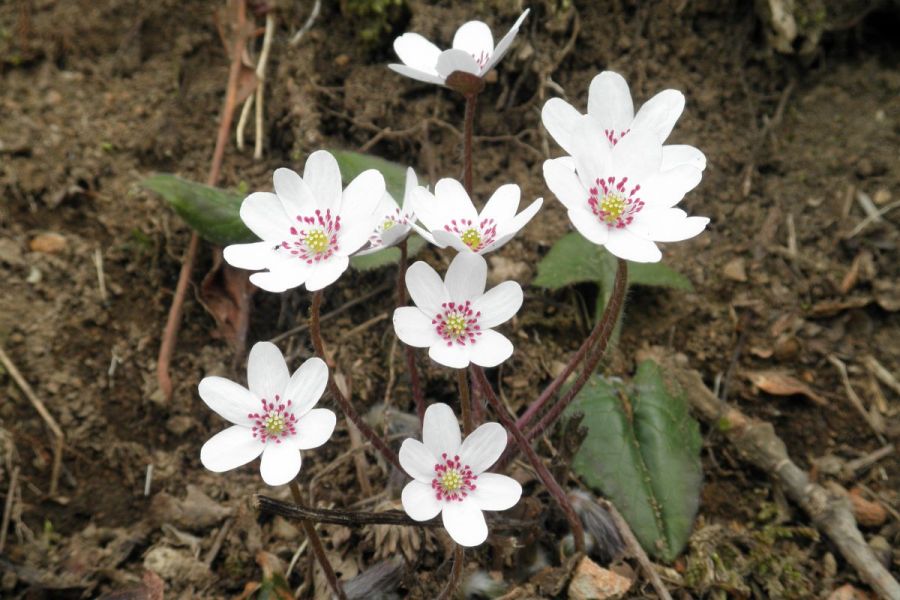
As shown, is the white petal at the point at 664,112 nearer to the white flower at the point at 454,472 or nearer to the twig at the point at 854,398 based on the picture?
the white flower at the point at 454,472

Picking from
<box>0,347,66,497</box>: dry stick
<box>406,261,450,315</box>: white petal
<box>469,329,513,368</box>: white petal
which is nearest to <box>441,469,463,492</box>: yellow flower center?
<box>469,329,513,368</box>: white petal

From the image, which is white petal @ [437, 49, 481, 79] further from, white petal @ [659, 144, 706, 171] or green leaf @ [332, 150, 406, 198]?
green leaf @ [332, 150, 406, 198]

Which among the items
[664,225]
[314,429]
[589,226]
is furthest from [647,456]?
[314,429]

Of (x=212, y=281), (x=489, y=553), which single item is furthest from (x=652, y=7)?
(x=489, y=553)

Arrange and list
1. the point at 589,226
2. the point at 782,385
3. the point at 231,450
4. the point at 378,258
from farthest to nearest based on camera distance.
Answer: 1. the point at 782,385
2. the point at 378,258
3. the point at 231,450
4. the point at 589,226

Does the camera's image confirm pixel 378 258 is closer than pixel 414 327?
No

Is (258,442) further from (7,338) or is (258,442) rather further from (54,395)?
(7,338)

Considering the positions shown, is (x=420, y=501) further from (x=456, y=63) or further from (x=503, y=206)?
(x=456, y=63)
